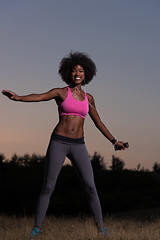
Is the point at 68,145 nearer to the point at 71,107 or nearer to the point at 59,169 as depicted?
the point at 59,169

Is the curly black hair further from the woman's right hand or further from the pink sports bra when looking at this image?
the woman's right hand

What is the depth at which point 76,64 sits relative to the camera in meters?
6.45

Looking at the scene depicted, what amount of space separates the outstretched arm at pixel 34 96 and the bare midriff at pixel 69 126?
38 centimetres

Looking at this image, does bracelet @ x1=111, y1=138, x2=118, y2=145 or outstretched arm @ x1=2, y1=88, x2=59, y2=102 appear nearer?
outstretched arm @ x1=2, y1=88, x2=59, y2=102

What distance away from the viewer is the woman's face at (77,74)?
6.28 metres

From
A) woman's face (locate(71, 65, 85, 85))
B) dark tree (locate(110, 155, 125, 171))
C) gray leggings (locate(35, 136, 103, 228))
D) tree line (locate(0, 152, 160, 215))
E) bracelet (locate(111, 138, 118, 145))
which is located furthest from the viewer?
dark tree (locate(110, 155, 125, 171))

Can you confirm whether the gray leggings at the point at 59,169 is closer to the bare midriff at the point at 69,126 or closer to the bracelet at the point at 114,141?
the bare midriff at the point at 69,126

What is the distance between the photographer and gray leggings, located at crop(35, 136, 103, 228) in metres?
5.80

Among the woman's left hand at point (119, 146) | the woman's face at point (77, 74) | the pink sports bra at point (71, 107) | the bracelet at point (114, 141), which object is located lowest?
the woman's left hand at point (119, 146)

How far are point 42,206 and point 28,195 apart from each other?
1485 cm

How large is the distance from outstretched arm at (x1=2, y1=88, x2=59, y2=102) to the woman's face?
1.33 feet

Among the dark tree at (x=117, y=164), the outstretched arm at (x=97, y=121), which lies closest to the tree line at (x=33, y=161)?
the dark tree at (x=117, y=164)

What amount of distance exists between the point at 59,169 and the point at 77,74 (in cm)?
161

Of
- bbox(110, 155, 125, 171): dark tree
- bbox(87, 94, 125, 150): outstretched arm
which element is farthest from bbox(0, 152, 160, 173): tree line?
bbox(87, 94, 125, 150): outstretched arm
